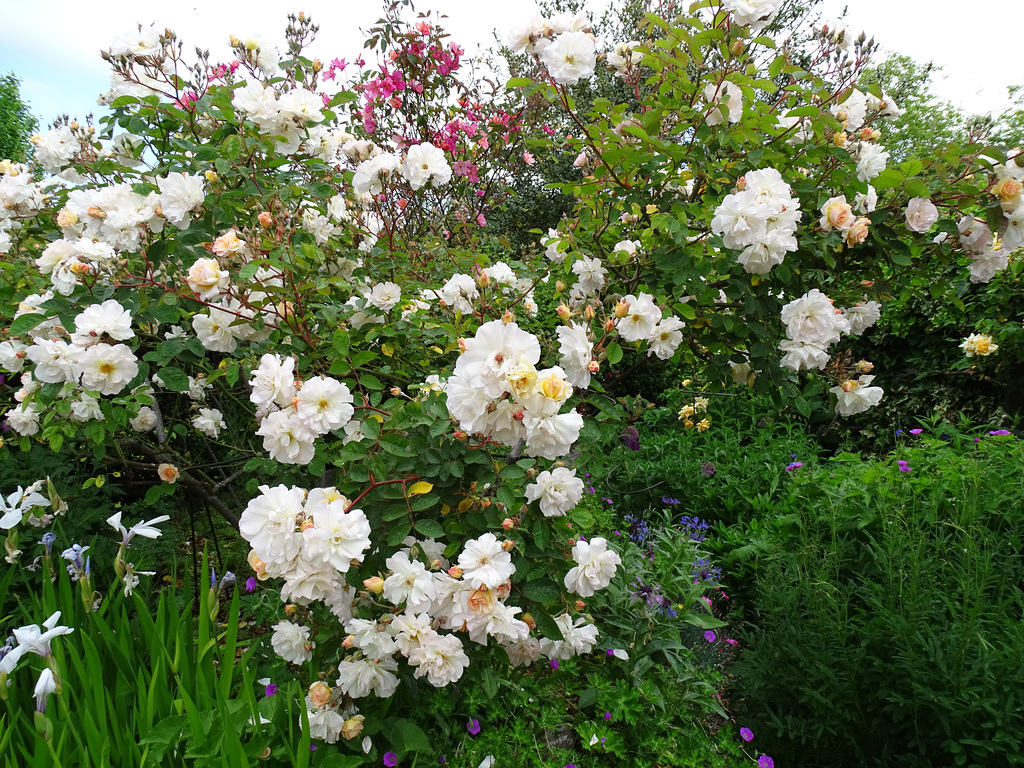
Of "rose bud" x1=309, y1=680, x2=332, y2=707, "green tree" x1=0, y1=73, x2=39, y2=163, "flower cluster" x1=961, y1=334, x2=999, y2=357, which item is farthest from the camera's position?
"green tree" x1=0, y1=73, x2=39, y2=163

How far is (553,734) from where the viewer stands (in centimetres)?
176

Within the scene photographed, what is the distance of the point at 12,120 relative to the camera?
14.6 m

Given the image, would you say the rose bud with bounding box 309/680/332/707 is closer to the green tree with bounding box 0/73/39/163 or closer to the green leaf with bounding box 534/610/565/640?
the green leaf with bounding box 534/610/565/640

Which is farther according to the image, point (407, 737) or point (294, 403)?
point (407, 737)

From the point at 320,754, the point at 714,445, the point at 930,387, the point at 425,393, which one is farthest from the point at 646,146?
the point at 930,387

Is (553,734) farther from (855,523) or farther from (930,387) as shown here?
→ (930,387)

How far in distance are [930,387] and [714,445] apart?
155cm

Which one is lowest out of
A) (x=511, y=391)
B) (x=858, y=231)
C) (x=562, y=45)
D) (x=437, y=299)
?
(x=511, y=391)

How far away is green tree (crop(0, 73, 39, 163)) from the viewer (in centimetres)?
1435

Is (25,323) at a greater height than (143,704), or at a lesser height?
greater

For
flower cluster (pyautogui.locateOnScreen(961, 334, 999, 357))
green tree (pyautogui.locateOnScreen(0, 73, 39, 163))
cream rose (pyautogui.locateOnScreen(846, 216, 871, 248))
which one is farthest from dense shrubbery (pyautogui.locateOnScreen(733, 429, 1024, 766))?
green tree (pyautogui.locateOnScreen(0, 73, 39, 163))

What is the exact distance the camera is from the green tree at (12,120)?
565 inches

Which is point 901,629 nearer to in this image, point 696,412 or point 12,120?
point 696,412

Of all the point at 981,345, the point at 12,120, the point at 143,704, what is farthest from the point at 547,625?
the point at 12,120
